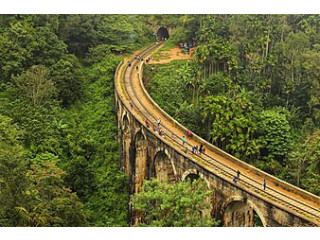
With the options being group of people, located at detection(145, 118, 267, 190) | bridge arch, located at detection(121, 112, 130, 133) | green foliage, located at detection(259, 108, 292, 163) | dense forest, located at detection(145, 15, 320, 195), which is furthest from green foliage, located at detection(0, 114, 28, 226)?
green foliage, located at detection(259, 108, 292, 163)

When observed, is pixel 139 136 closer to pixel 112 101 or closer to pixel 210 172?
pixel 210 172

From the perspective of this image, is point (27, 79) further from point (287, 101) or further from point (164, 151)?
point (287, 101)

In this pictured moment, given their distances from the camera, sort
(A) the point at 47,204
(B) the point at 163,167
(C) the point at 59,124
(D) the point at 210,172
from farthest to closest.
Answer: (C) the point at 59,124
(B) the point at 163,167
(D) the point at 210,172
(A) the point at 47,204

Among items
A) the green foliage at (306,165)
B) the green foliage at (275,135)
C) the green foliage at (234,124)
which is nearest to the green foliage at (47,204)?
the green foliage at (234,124)

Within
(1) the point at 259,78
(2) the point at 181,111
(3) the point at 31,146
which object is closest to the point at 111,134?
(2) the point at 181,111

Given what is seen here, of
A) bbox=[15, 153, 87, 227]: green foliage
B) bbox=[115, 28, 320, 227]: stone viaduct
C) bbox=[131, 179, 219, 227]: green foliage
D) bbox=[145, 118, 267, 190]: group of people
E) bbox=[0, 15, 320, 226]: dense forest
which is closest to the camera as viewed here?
bbox=[131, 179, 219, 227]: green foliage

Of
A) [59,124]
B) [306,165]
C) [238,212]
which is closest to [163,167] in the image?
[238,212]

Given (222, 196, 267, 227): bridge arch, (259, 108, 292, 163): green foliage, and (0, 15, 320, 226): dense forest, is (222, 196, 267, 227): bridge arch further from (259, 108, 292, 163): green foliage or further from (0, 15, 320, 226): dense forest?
(259, 108, 292, 163): green foliage
